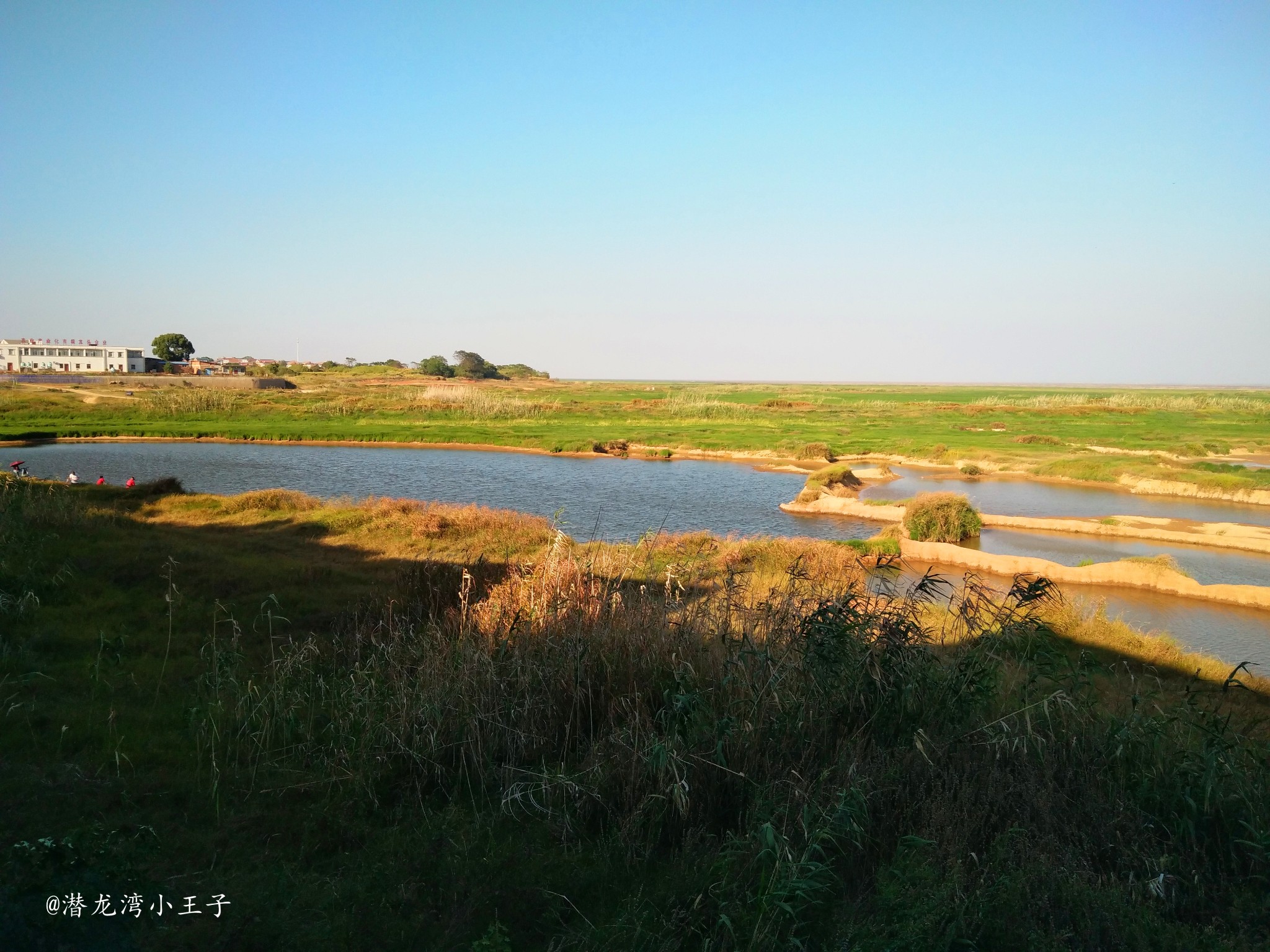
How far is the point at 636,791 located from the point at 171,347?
456 feet

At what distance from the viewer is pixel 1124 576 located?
917 inches

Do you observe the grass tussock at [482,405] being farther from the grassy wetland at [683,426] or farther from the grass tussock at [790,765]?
the grass tussock at [790,765]

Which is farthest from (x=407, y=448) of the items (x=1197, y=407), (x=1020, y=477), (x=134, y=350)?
(x=1197, y=407)

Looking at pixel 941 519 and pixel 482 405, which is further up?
pixel 482 405

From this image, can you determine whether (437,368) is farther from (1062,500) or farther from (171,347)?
(1062,500)

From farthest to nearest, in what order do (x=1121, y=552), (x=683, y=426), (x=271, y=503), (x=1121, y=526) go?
(x=683, y=426) → (x=1121, y=526) → (x=1121, y=552) → (x=271, y=503)

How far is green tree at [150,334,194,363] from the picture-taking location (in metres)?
123

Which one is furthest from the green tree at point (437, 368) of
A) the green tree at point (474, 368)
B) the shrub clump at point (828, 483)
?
the shrub clump at point (828, 483)

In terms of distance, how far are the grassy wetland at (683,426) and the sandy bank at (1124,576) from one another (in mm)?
22749

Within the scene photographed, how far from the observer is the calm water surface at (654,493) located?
21922 mm

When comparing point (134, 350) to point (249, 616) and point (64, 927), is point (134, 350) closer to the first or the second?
point (249, 616)

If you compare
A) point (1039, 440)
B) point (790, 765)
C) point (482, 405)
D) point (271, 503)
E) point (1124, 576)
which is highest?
point (482, 405)

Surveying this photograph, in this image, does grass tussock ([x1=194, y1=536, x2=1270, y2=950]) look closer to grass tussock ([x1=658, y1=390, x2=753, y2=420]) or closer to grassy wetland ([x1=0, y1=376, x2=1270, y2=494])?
grassy wetland ([x1=0, y1=376, x2=1270, y2=494])

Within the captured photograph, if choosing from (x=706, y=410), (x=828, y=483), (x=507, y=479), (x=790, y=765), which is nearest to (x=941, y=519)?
(x=828, y=483)
